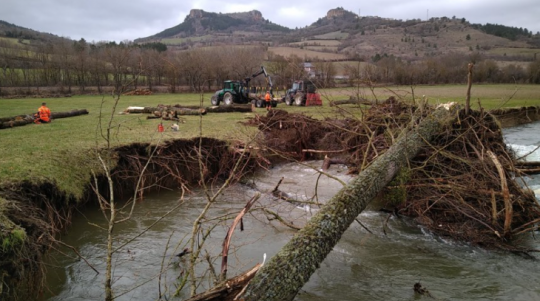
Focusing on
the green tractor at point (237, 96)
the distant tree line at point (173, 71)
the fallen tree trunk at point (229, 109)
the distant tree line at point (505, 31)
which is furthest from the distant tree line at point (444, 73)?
the distant tree line at point (505, 31)

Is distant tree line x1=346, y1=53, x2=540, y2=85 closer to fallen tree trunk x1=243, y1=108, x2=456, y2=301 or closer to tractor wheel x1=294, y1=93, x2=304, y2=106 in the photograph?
tractor wheel x1=294, y1=93, x2=304, y2=106

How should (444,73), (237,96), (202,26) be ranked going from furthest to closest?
(202,26) < (444,73) < (237,96)

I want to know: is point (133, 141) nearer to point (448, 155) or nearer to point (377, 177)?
point (377, 177)

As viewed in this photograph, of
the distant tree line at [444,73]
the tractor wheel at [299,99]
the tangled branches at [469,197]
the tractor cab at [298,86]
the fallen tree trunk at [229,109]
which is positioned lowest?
the tangled branches at [469,197]

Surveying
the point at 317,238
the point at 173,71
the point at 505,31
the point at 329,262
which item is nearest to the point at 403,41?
the point at 505,31

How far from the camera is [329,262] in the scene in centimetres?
595

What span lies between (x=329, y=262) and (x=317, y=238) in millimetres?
1856

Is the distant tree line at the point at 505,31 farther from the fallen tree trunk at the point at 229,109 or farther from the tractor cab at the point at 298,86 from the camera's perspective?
the fallen tree trunk at the point at 229,109

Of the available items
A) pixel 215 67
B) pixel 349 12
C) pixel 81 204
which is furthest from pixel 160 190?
pixel 349 12

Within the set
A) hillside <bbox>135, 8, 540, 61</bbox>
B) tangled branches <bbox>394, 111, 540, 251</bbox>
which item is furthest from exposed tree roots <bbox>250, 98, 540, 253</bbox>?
hillside <bbox>135, 8, 540, 61</bbox>

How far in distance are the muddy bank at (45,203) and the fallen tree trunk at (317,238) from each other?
48.2 inches

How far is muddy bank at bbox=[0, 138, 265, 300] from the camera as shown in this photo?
4.47m

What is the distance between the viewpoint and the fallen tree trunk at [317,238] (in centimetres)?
358

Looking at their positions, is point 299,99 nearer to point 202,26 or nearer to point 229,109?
point 229,109
